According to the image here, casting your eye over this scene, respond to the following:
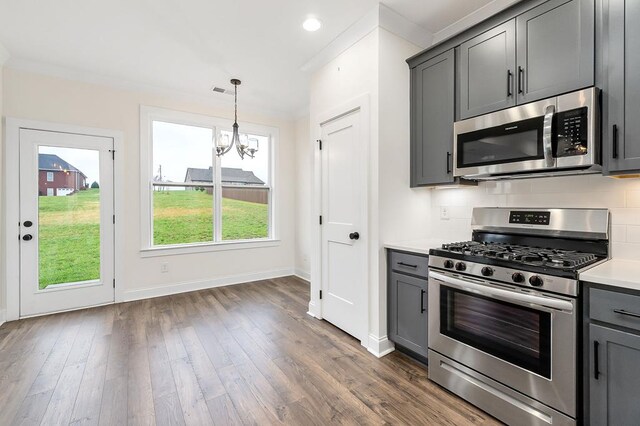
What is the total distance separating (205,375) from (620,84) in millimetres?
3253

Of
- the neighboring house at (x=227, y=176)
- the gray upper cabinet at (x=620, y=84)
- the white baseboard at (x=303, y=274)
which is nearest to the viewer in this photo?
the gray upper cabinet at (x=620, y=84)

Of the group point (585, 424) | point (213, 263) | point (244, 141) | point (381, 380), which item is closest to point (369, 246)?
point (381, 380)

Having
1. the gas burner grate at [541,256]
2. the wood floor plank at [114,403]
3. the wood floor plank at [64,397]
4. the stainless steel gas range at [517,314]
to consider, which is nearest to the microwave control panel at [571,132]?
the stainless steel gas range at [517,314]

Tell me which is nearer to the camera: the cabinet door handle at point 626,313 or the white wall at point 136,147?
the cabinet door handle at point 626,313

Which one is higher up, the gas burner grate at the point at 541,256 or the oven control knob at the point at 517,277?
the gas burner grate at the point at 541,256

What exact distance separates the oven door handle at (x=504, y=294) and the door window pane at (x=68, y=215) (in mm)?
4066

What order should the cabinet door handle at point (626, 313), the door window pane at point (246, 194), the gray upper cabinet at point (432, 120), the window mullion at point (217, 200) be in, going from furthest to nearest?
the door window pane at point (246, 194) → the window mullion at point (217, 200) → the gray upper cabinet at point (432, 120) → the cabinet door handle at point (626, 313)

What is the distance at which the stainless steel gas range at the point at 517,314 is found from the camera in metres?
1.56

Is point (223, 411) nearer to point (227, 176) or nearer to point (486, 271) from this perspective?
point (486, 271)

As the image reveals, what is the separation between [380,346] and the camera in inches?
101

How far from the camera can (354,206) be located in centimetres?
284

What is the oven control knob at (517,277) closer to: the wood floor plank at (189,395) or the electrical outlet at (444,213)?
the electrical outlet at (444,213)

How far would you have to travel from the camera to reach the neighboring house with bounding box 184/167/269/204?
461 centimetres

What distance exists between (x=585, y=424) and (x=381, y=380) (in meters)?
1.14
